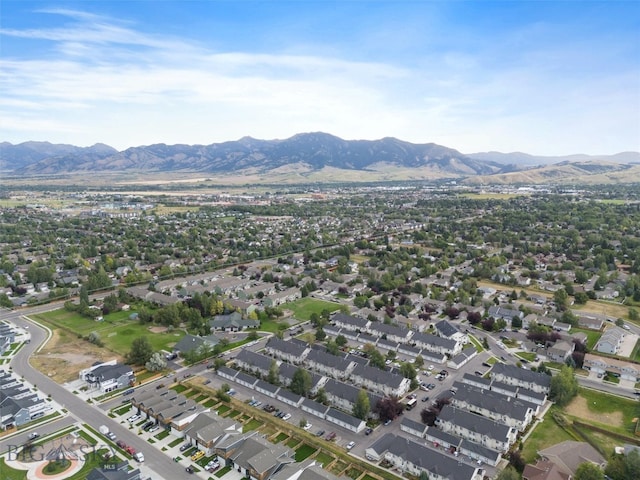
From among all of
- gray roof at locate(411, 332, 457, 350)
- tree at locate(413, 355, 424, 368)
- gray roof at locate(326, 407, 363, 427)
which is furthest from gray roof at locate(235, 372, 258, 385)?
gray roof at locate(411, 332, 457, 350)

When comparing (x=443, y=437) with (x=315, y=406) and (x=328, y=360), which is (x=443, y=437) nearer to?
(x=315, y=406)

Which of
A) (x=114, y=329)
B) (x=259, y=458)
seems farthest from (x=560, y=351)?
(x=114, y=329)

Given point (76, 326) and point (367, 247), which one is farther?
point (367, 247)

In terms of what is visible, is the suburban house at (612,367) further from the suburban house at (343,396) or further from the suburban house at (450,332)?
the suburban house at (343,396)

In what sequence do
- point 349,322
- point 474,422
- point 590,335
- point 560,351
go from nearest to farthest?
point 474,422, point 560,351, point 590,335, point 349,322

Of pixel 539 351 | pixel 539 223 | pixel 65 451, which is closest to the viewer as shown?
pixel 65 451

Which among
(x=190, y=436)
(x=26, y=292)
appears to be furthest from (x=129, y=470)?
(x=26, y=292)

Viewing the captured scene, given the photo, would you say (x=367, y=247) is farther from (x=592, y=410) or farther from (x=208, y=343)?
(x=592, y=410)

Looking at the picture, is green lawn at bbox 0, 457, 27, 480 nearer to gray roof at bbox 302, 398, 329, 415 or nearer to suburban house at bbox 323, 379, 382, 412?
gray roof at bbox 302, 398, 329, 415
